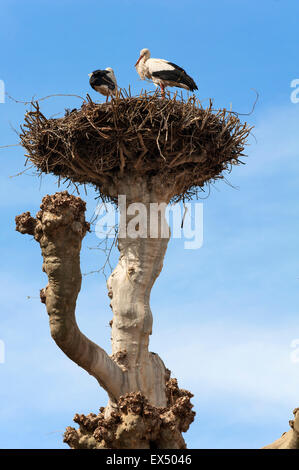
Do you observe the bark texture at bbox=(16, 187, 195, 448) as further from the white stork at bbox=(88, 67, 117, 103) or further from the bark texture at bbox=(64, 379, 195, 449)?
the white stork at bbox=(88, 67, 117, 103)

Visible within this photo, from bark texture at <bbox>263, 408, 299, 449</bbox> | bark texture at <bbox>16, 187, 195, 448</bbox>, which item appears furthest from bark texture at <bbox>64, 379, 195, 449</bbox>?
bark texture at <bbox>263, 408, 299, 449</bbox>

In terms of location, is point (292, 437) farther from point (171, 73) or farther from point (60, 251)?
point (171, 73)

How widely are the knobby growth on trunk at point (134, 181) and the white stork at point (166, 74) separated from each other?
1.63 m

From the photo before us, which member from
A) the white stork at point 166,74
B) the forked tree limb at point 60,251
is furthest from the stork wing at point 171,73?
the forked tree limb at point 60,251

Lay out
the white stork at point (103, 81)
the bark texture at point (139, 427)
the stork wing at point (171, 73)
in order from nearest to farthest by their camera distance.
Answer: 1. the bark texture at point (139, 427)
2. the stork wing at point (171, 73)
3. the white stork at point (103, 81)

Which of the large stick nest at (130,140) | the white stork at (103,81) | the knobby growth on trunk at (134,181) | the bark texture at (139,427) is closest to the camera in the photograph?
the bark texture at (139,427)

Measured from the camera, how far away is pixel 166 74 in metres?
14.7

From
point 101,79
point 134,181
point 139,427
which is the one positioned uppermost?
point 101,79

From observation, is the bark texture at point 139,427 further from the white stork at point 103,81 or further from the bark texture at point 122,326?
the white stork at point 103,81

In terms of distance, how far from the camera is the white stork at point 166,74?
47.9 ft

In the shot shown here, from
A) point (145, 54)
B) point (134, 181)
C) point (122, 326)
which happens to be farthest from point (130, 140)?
point (145, 54)

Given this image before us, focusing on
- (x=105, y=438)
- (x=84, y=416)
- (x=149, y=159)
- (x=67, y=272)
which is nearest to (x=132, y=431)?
(x=105, y=438)

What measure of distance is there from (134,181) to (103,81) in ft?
9.66

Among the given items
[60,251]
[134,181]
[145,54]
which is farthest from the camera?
[145,54]
